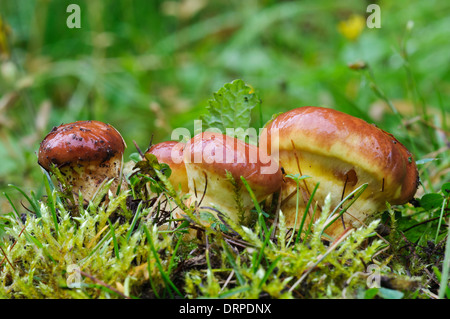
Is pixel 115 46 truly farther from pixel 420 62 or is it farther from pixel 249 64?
pixel 420 62

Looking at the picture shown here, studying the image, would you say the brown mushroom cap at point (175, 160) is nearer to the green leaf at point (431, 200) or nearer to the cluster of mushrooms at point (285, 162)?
the cluster of mushrooms at point (285, 162)

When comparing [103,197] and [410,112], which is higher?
[410,112]

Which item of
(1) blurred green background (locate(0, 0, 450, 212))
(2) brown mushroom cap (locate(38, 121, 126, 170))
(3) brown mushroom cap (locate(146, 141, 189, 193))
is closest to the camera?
(2) brown mushroom cap (locate(38, 121, 126, 170))

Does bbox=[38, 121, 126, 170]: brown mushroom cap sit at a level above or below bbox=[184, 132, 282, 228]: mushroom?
above

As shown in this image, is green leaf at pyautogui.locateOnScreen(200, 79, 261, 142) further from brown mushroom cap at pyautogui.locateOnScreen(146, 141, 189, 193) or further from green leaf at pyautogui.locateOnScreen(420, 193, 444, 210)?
green leaf at pyautogui.locateOnScreen(420, 193, 444, 210)

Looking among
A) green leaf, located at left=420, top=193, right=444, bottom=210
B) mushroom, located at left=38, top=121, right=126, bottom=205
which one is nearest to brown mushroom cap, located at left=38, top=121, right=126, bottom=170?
mushroom, located at left=38, top=121, right=126, bottom=205
